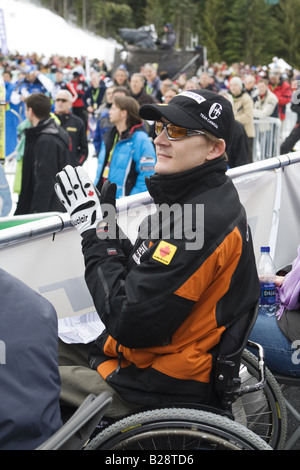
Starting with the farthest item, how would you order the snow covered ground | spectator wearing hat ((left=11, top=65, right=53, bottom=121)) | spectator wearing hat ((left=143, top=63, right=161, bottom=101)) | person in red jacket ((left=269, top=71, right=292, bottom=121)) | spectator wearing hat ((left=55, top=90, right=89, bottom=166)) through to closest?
the snow covered ground → person in red jacket ((left=269, top=71, right=292, bottom=121)) → spectator wearing hat ((left=11, top=65, right=53, bottom=121)) → spectator wearing hat ((left=143, top=63, right=161, bottom=101)) → spectator wearing hat ((left=55, top=90, right=89, bottom=166))

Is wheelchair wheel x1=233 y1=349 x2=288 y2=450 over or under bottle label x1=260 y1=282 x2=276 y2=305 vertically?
under

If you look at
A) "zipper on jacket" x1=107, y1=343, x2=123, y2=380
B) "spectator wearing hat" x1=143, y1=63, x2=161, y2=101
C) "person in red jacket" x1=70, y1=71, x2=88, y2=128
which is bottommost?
"person in red jacket" x1=70, y1=71, x2=88, y2=128

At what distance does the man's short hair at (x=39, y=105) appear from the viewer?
613cm

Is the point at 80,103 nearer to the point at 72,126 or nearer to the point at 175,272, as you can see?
the point at 72,126

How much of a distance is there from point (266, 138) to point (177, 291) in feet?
28.9

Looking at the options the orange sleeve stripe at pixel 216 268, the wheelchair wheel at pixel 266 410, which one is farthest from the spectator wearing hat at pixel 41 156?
the orange sleeve stripe at pixel 216 268

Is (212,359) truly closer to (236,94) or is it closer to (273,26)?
(236,94)

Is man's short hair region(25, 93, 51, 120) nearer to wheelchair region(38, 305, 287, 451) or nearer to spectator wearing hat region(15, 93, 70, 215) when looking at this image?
spectator wearing hat region(15, 93, 70, 215)

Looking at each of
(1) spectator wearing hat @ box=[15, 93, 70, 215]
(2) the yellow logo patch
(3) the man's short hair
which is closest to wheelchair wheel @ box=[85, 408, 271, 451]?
(2) the yellow logo patch

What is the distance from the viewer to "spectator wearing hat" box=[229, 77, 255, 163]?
33.1ft

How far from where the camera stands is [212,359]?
2.14 m

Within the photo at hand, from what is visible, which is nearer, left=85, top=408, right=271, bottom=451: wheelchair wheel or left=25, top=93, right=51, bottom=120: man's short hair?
left=85, top=408, right=271, bottom=451: wheelchair wheel

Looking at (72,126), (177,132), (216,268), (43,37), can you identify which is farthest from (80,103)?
(43,37)

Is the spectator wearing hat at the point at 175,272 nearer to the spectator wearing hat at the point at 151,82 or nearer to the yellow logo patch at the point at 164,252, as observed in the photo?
the yellow logo patch at the point at 164,252
